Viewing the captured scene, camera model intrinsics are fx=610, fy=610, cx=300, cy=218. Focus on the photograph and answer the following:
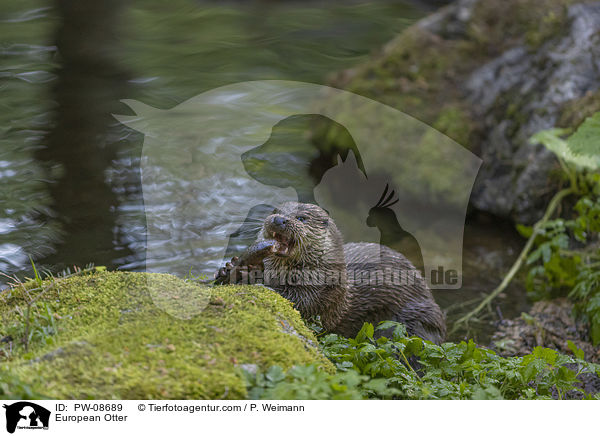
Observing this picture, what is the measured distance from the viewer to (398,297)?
4848 mm

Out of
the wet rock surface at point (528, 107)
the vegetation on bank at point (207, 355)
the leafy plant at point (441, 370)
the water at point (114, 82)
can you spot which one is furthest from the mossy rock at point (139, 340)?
the wet rock surface at point (528, 107)

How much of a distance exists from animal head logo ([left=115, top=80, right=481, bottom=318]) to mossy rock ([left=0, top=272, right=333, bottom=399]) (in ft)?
7.57

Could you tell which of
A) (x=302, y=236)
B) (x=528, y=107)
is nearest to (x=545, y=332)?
(x=302, y=236)

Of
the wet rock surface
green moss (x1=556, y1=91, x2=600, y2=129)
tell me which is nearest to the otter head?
the wet rock surface

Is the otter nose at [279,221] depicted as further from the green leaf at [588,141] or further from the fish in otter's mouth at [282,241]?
the green leaf at [588,141]

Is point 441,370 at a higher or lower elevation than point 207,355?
lower

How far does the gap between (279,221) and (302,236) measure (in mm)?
208

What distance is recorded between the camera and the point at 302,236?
174 inches

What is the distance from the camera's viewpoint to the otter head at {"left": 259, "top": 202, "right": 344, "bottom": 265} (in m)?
4.38

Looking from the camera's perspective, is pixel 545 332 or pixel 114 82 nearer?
pixel 545 332

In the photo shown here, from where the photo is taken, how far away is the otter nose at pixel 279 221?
4344 millimetres
